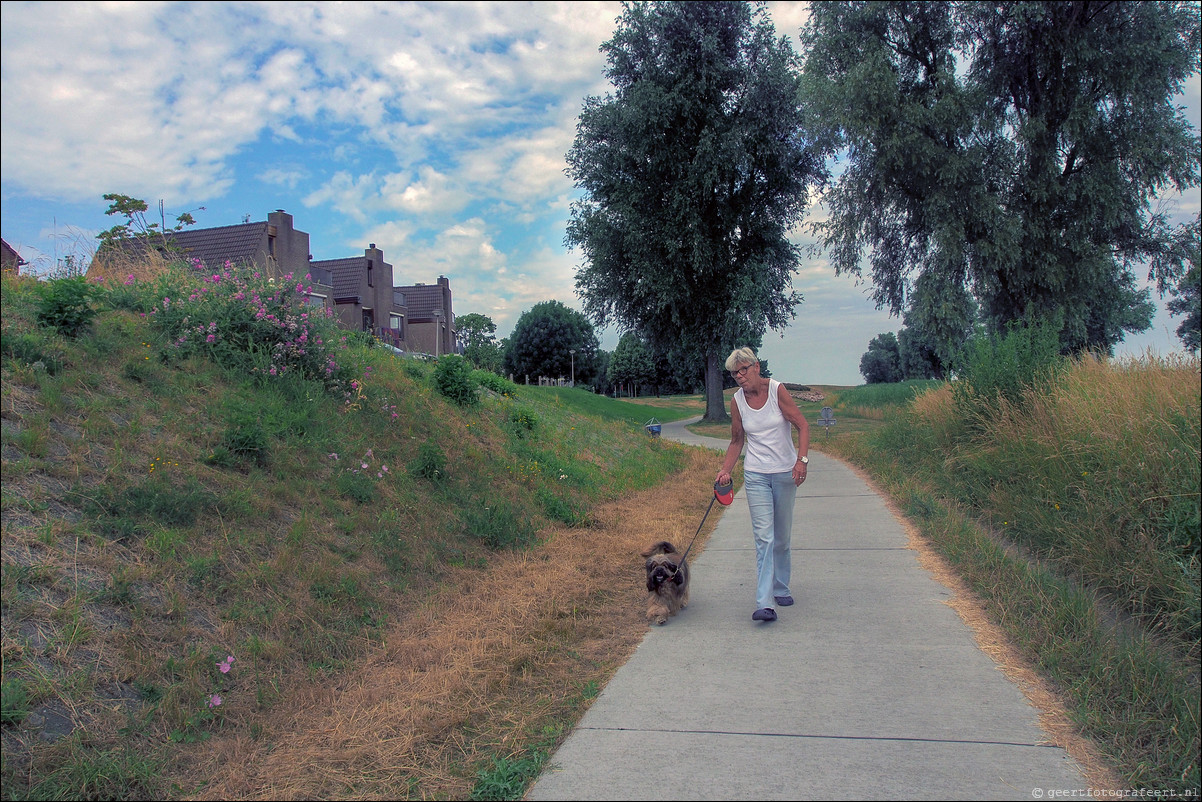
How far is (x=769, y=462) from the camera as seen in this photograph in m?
5.58

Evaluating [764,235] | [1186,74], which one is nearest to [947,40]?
[1186,74]

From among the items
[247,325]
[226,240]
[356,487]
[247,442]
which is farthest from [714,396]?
[247,442]

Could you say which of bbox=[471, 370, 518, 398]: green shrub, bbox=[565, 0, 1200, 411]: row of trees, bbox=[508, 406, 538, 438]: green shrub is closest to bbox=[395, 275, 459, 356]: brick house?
bbox=[565, 0, 1200, 411]: row of trees

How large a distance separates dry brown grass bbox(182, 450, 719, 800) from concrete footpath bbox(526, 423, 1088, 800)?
35 cm

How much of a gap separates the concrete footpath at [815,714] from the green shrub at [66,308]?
5.23 metres

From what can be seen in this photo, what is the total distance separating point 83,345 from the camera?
6.01 metres

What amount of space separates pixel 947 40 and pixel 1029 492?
586 inches

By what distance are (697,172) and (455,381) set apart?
20.2m

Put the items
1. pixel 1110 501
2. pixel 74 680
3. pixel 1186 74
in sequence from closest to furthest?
pixel 74 680 → pixel 1110 501 → pixel 1186 74

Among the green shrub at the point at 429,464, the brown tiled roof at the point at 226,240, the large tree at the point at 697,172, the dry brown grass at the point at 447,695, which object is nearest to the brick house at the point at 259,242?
the brown tiled roof at the point at 226,240

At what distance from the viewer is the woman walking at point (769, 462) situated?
218 inches

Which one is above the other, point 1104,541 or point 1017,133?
point 1017,133

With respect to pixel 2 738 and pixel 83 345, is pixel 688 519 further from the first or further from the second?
pixel 2 738

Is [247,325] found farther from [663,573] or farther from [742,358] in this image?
[742,358]
